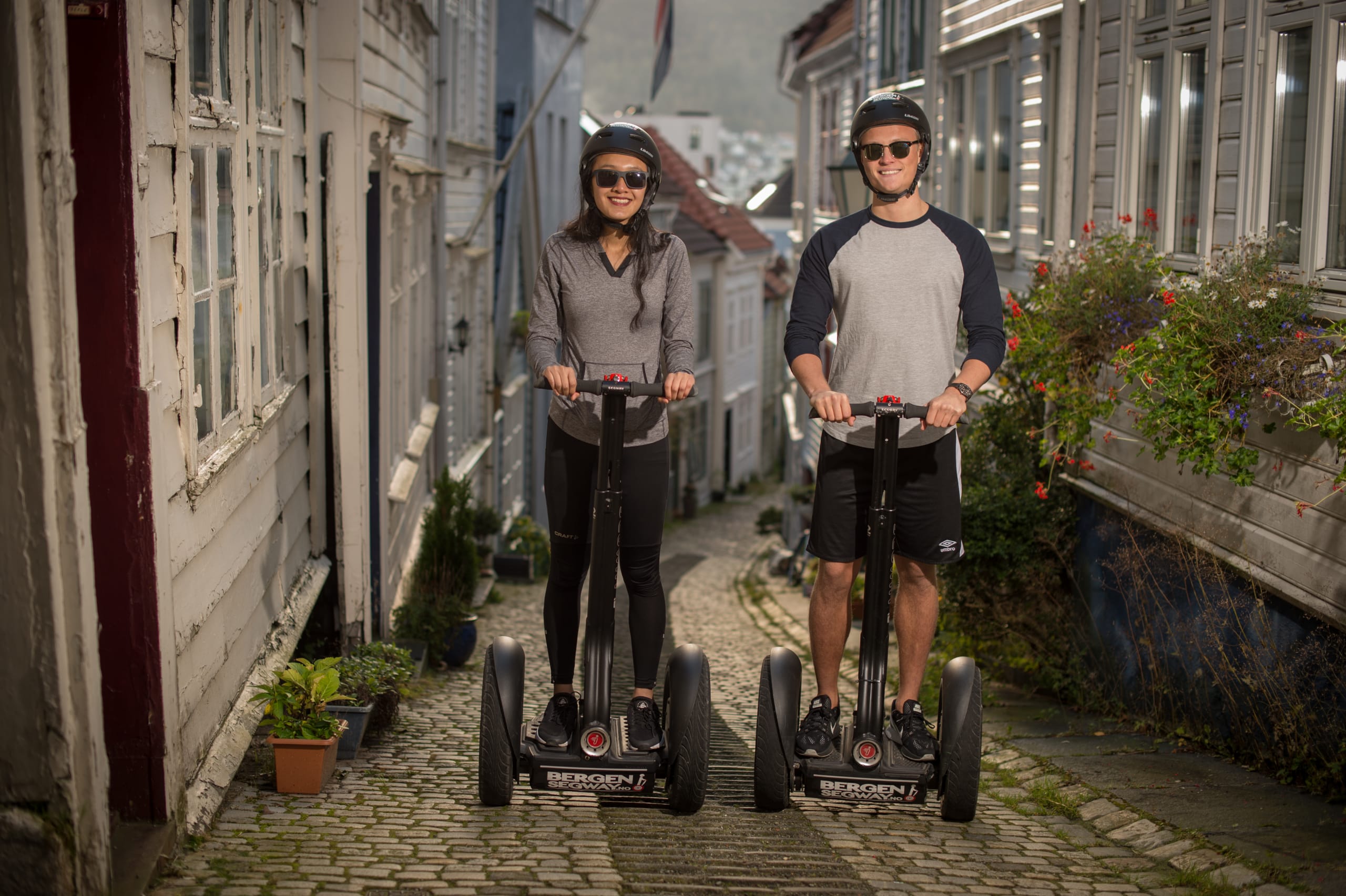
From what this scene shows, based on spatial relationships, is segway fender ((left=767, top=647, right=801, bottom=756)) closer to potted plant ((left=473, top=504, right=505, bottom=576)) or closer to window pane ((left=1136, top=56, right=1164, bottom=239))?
window pane ((left=1136, top=56, right=1164, bottom=239))

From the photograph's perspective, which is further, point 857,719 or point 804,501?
point 804,501

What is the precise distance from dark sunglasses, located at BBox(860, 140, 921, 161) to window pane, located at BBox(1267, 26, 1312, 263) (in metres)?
2.30

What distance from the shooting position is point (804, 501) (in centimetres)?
2030

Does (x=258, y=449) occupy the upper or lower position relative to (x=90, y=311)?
lower

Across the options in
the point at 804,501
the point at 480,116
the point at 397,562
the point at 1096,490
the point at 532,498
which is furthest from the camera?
the point at 804,501

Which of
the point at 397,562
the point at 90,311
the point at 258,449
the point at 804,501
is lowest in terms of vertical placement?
the point at 804,501

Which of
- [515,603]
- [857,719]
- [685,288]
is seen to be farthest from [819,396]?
[515,603]

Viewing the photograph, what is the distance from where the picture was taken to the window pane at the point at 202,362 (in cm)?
415

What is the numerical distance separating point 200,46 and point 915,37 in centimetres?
1151

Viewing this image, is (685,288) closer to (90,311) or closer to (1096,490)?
(90,311)

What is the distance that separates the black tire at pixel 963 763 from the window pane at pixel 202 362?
244cm

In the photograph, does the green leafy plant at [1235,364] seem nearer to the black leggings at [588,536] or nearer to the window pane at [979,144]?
the black leggings at [588,536]

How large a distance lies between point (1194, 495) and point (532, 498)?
1375 centimetres

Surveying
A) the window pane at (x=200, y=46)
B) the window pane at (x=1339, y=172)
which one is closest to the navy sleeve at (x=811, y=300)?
the window pane at (x=200, y=46)
